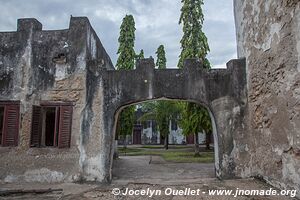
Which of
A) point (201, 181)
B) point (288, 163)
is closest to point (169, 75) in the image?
point (201, 181)

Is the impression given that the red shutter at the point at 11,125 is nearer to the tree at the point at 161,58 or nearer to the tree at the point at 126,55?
the tree at the point at 126,55

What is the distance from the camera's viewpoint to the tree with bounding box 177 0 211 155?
16.8 metres

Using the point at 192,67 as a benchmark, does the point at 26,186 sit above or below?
below

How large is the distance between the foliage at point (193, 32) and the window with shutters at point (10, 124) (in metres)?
11.3

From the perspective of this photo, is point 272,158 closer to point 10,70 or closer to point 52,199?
point 52,199

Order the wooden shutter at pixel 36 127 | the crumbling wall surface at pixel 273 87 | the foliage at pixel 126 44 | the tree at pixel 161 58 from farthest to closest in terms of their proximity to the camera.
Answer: the tree at pixel 161 58
the foliage at pixel 126 44
the wooden shutter at pixel 36 127
the crumbling wall surface at pixel 273 87

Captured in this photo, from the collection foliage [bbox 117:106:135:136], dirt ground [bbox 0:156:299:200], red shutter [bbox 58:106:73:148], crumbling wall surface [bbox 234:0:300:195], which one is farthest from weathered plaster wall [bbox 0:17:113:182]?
foliage [bbox 117:106:135:136]

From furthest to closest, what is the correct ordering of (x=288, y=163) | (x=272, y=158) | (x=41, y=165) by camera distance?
1. (x=41, y=165)
2. (x=272, y=158)
3. (x=288, y=163)

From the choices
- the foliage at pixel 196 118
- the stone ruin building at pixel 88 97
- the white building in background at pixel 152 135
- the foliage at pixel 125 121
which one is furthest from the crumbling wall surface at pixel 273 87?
the white building in background at pixel 152 135

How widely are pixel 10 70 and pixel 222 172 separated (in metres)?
7.21

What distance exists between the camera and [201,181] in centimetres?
807

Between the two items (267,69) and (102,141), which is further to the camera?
(102,141)

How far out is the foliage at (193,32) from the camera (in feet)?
57.1

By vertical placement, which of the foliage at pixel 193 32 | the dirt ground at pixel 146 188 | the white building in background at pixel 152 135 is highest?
the foliage at pixel 193 32
